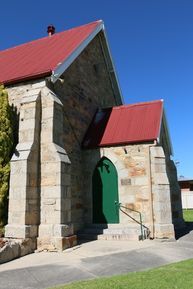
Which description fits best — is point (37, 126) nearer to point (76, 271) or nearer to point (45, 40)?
point (76, 271)

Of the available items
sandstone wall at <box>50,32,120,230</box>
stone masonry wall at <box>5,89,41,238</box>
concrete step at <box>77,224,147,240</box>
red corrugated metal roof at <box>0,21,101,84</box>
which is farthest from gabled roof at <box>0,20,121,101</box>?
concrete step at <box>77,224,147,240</box>

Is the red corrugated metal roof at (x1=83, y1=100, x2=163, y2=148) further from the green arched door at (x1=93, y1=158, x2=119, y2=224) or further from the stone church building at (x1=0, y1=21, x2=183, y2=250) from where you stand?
the green arched door at (x1=93, y1=158, x2=119, y2=224)

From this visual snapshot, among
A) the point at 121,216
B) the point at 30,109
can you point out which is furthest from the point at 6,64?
the point at 121,216

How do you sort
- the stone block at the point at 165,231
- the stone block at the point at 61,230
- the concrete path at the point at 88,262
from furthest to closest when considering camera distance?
the stone block at the point at 165,231 → the stone block at the point at 61,230 → the concrete path at the point at 88,262

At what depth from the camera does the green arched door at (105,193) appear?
40.1 ft

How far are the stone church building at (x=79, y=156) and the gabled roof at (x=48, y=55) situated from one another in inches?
2.3

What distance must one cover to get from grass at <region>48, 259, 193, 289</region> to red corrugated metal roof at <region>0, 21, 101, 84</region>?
24.1ft

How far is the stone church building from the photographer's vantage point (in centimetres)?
947

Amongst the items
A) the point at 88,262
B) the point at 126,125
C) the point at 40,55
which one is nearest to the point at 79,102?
the point at 126,125

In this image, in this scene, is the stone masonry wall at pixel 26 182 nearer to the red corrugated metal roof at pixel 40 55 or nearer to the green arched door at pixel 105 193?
the red corrugated metal roof at pixel 40 55

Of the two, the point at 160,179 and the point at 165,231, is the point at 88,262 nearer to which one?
the point at 165,231

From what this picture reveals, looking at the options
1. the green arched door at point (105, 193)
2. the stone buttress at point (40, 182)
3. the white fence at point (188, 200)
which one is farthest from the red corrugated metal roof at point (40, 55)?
the white fence at point (188, 200)

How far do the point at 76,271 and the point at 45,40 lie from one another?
13.5m

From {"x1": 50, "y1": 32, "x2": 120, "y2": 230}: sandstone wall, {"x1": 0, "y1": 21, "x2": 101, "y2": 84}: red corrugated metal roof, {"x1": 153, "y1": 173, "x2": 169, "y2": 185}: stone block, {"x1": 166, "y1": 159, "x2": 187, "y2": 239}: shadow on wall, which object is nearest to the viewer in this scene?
{"x1": 153, "y1": 173, "x2": 169, "y2": 185}: stone block
